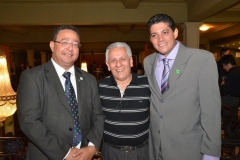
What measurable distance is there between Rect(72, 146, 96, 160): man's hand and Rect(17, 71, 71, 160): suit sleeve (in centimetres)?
11

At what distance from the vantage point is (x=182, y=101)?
1.62 metres

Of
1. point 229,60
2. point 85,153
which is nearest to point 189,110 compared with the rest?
point 85,153

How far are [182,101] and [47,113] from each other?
1.03 m

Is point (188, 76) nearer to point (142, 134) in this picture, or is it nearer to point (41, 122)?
point (142, 134)

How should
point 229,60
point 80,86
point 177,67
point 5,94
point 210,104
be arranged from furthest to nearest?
point 229,60
point 5,94
point 80,86
point 177,67
point 210,104

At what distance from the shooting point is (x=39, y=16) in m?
6.31

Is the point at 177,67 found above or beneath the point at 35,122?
above

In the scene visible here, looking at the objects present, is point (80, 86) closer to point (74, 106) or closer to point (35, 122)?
point (74, 106)

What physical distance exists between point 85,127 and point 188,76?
93cm

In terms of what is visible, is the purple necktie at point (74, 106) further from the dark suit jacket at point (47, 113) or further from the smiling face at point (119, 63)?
the smiling face at point (119, 63)

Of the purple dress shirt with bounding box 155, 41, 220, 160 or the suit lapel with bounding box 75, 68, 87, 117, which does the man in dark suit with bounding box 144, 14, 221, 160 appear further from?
the suit lapel with bounding box 75, 68, 87, 117

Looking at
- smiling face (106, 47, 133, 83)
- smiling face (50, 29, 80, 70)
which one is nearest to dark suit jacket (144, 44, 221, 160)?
smiling face (106, 47, 133, 83)

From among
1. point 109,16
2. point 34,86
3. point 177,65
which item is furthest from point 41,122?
point 109,16

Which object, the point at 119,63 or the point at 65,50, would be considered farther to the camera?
the point at 119,63
